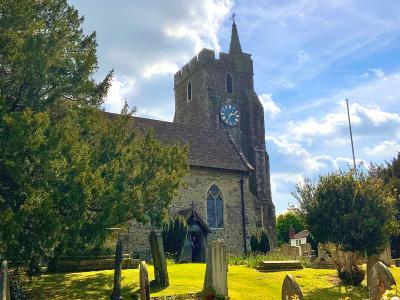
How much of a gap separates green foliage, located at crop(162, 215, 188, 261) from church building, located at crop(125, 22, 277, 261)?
199 cm

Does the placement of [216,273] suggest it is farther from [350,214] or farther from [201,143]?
[201,143]

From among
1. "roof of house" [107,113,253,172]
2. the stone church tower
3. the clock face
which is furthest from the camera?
the clock face

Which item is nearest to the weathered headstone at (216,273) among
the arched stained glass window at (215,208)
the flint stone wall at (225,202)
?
the flint stone wall at (225,202)

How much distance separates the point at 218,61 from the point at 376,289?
3873 centimetres

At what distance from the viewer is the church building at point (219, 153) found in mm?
28312

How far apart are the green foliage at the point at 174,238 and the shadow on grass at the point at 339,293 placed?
30.0ft

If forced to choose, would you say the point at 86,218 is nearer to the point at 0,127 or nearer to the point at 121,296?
the point at 121,296

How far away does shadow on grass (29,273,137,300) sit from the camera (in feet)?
44.0

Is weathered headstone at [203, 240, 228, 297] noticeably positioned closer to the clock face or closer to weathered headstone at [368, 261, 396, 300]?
weathered headstone at [368, 261, 396, 300]

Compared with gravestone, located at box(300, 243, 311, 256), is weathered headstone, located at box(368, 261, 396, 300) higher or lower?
lower

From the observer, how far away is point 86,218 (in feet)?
44.0

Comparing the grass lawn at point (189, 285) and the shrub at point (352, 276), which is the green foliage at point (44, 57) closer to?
the grass lawn at point (189, 285)

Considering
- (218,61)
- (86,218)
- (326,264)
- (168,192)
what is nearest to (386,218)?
(326,264)

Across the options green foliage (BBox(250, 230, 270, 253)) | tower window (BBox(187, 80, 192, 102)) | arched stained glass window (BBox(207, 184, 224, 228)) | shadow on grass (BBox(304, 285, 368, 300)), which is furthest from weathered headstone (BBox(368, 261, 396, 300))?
tower window (BBox(187, 80, 192, 102))
